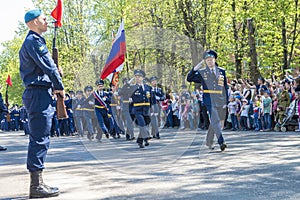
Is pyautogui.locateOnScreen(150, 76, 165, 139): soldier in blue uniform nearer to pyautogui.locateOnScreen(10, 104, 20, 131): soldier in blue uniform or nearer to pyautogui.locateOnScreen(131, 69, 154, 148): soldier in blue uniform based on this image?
pyautogui.locateOnScreen(131, 69, 154, 148): soldier in blue uniform

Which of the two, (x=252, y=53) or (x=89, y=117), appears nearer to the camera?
(x=89, y=117)

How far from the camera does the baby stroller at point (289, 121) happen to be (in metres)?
16.3

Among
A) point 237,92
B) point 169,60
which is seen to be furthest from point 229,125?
point 169,60

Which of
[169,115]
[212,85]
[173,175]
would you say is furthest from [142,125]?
[169,115]

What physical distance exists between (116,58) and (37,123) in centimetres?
930

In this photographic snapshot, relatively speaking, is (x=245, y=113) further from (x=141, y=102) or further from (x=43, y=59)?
(x=43, y=59)

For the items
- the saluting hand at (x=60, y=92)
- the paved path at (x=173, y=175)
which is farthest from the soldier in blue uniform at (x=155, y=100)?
the saluting hand at (x=60, y=92)

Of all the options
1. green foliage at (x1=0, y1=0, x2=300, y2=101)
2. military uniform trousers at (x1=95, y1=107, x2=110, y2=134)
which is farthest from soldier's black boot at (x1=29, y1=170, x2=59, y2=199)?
military uniform trousers at (x1=95, y1=107, x2=110, y2=134)

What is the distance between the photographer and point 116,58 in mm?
15219

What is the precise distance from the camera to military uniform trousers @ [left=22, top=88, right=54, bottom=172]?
6031 mm

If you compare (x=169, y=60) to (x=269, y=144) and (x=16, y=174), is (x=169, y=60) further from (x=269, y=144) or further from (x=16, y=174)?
(x=16, y=174)

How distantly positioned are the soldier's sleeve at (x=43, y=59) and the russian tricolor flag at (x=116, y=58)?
29.6ft

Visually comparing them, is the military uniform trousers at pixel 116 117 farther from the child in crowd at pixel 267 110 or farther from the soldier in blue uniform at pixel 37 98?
the soldier in blue uniform at pixel 37 98

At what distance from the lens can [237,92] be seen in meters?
19.5
